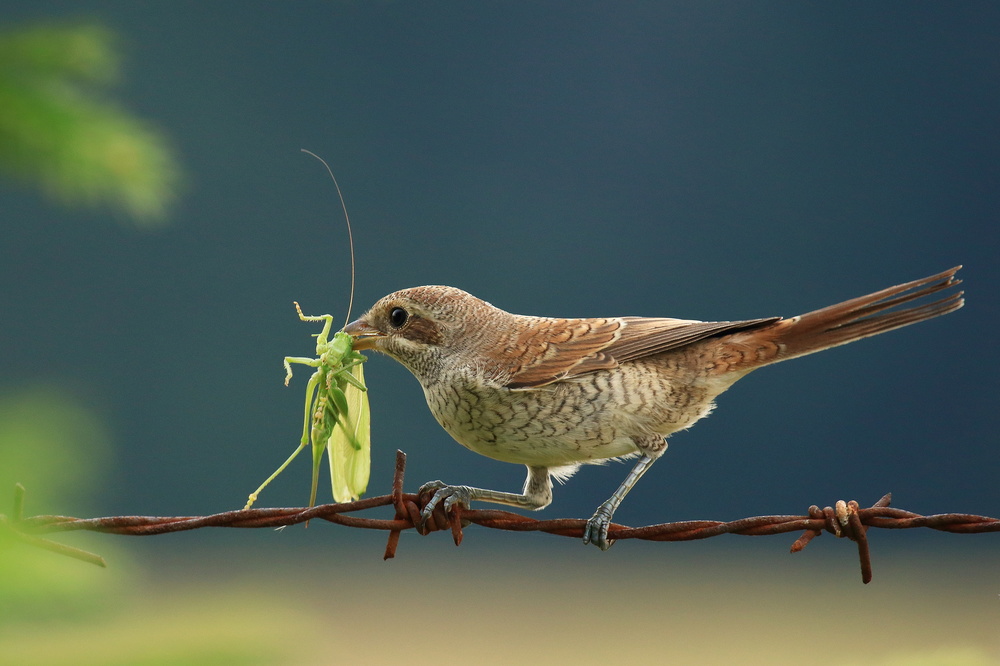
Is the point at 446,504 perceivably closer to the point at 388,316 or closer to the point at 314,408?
the point at 314,408

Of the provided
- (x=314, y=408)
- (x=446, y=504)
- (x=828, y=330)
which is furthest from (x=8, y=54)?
(x=828, y=330)

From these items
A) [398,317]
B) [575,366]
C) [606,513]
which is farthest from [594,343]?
[398,317]

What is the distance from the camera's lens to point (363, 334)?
10.0 ft

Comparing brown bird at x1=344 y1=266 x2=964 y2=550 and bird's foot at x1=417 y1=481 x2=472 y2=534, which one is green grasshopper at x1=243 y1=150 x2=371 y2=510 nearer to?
brown bird at x1=344 y1=266 x2=964 y2=550

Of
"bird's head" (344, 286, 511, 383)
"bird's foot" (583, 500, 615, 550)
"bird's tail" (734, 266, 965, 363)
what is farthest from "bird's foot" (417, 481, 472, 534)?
"bird's tail" (734, 266, 965, 363)

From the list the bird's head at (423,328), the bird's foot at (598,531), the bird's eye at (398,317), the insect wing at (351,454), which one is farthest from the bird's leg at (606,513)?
the bird's eye at (398,317)

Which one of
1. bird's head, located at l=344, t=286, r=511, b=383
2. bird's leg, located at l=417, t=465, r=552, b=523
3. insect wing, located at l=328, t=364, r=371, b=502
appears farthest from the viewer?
bird's head, located at l=344, t=286, r=511, b=383

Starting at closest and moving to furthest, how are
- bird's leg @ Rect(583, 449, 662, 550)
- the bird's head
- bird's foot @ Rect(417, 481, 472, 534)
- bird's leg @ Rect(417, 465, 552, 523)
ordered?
bird's foot @ Rect(417, 481, 472, 534)
bird's leg @ Rect(417, 465, 552, 523)
bird's leg @ Rect(583, 449, 662, 550)
the bird's head

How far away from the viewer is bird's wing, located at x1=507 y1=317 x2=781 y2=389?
275cm

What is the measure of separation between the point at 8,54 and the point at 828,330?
246cm

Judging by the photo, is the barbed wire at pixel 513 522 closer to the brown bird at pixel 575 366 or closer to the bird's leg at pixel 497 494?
the bird's leg at pixel 497 494

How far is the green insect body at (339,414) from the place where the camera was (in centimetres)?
272

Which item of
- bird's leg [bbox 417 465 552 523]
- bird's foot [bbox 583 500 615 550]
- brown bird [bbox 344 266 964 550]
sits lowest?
bird's foot [bbox 583 500 615 550]

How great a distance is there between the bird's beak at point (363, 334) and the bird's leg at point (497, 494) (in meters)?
0.66
